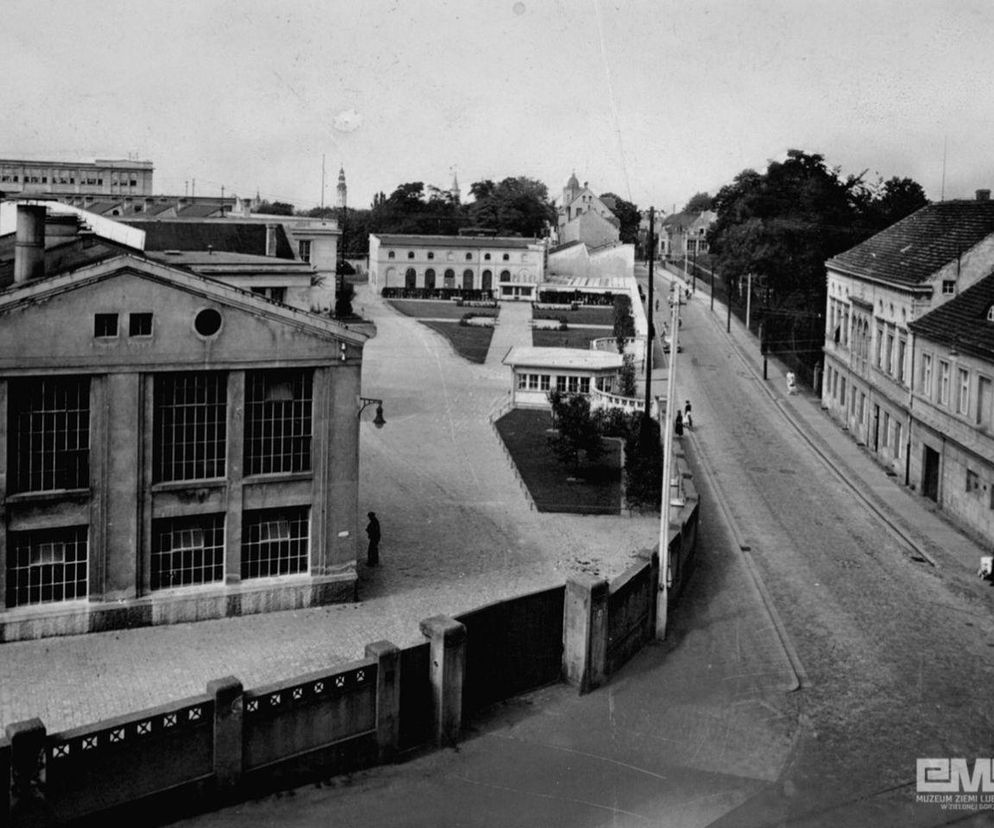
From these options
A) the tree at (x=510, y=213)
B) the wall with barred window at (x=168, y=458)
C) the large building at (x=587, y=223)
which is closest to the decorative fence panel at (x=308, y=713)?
the wall with barred window at (x=168, y=458)

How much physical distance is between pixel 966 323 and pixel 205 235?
1573 inches

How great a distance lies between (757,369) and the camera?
77188 millimetres

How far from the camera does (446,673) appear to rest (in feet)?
71.4

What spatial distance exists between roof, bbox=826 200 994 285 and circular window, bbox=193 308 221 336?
1216 inches

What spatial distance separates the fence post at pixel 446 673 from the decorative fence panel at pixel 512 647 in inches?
28.5

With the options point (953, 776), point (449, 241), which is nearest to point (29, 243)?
point (953, 776)

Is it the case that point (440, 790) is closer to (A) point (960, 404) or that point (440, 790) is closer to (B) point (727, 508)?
(B) point (727, 508)

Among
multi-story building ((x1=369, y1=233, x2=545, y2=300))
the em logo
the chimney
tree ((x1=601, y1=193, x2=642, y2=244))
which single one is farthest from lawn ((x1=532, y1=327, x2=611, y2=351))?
tree ((x1=601, y1=193, x2=642, y2=244))

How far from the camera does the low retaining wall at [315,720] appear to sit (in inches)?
685

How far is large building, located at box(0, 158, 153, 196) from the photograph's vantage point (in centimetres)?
16688

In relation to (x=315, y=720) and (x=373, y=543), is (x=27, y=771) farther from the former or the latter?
(x=373, y=543)

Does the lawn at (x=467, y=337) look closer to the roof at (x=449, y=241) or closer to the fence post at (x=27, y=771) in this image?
the roof at (x=449, y=241)

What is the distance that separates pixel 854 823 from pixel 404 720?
26.6 feet

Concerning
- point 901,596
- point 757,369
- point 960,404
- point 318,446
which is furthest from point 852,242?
point 318,446
